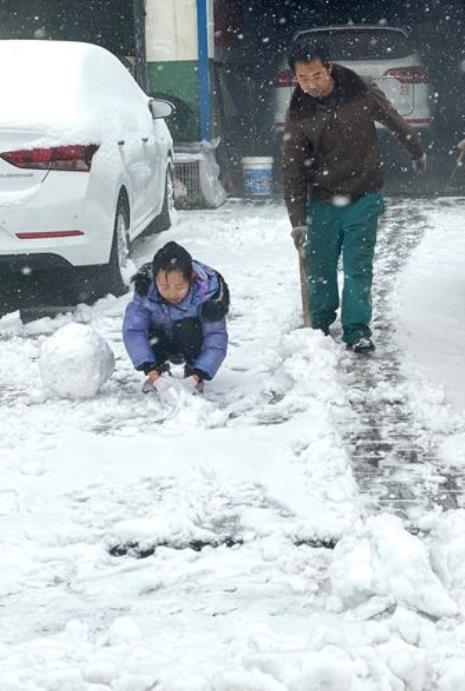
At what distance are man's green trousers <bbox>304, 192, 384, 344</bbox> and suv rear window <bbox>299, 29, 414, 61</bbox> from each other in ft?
20.6

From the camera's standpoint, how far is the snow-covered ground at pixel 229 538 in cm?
267

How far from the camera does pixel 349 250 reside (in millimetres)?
5777

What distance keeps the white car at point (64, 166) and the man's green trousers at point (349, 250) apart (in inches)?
54.8

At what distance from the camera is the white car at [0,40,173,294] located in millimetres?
6211

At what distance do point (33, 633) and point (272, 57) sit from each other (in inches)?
623

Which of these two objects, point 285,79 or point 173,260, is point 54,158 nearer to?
point 173,260

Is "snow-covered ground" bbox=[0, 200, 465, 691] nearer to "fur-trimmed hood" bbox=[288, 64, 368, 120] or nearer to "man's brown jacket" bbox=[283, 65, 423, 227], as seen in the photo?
"man's brown jacket" bbox=[283, 65, 423, 227]

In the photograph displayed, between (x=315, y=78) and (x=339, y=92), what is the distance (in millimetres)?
178

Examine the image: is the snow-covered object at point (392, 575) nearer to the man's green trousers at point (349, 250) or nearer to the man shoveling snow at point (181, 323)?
the man shoveling snow at point (181, 323)

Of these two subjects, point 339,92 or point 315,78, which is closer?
point 315,78

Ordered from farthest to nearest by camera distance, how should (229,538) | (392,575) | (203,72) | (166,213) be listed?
(203,72)
(166,213)
(229,538)
(392,575)

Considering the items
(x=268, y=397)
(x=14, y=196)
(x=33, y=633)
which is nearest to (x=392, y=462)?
(x=268, y=397)

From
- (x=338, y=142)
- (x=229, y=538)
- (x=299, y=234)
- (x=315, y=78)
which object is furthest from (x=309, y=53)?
(x=229, y=538)

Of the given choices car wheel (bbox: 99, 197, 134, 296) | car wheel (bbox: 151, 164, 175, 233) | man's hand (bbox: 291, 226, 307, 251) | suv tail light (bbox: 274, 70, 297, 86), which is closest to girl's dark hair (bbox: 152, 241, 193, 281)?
man's hand (bbox: 291, 226, 307, 251)
